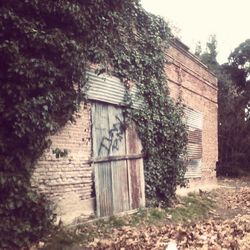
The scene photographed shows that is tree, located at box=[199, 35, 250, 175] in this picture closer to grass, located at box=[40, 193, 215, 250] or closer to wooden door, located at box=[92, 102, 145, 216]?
grass, located at box=[40, 193, 215, 250]

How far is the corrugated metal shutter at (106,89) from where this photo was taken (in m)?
8.96

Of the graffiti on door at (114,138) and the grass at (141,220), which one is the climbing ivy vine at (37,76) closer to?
the grass at (141,220)

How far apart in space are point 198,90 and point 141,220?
8.42 meters

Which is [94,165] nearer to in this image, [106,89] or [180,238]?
[106,89]

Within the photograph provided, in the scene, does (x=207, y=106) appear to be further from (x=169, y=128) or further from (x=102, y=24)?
(x=102, y=24)

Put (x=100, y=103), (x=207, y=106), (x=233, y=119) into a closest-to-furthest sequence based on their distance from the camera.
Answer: (x=100, y=103) < (x=207, y=106) < (x=233, y=119)

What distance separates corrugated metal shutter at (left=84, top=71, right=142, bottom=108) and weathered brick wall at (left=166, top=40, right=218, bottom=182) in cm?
346

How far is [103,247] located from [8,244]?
156cm

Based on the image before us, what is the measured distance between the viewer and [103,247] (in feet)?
22.1

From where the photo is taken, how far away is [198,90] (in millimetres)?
16656

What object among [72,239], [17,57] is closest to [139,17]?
[17,57]

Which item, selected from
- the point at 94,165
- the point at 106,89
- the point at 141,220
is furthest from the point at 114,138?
the point at 141,220

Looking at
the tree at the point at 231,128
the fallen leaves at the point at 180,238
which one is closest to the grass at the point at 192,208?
the fallen leaves at the point at 180,238

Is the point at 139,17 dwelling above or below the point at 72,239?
above
